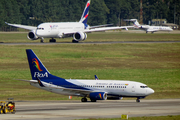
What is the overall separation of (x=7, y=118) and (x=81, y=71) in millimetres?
56120

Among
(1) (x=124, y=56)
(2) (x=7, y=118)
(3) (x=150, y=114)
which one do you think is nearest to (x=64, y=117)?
(2) (x=7, y=118)

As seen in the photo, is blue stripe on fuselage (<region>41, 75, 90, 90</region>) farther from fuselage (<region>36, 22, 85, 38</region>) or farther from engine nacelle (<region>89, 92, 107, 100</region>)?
fuselage (<region>36, 22, 85, 38</region>)

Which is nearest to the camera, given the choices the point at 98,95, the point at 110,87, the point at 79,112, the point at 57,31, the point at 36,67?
the point at 79,112

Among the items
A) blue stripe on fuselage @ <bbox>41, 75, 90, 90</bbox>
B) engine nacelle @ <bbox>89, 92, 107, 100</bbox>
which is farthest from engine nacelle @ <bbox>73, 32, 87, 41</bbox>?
engine nacelle @ <bbox>89, 92, 107, 100</bbox>

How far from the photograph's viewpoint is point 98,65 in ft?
351

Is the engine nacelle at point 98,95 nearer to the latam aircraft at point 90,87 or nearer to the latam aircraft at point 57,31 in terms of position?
the latam aircraft at point 90,87

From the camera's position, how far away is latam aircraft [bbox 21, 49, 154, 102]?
194ft

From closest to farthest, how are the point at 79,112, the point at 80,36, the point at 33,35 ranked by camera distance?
the point at 79,112
the point at 33,35
the point at 80,36

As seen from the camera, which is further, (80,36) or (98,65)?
(80,36)

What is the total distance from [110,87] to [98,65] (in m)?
46.8

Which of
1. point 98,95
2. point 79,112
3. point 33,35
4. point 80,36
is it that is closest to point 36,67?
point 98,95

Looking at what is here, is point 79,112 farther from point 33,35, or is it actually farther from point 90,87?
point 33,35

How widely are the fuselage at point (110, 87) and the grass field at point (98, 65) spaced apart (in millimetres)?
6487

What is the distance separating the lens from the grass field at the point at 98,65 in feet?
254
